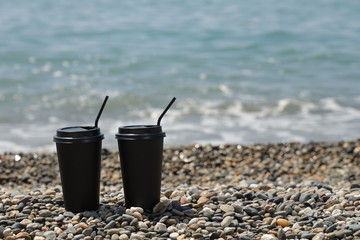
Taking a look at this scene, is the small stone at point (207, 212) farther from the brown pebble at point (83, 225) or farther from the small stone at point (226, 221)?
the brown pebble at point (83, 225)

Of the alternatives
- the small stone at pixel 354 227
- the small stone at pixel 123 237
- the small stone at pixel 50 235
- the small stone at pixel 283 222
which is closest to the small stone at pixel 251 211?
the small stone at pixel 283 222

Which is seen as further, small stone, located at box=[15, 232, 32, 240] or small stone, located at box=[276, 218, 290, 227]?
small stone, located at box=[276, 218, 290, 227]

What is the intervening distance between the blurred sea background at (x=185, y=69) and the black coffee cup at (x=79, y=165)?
4494 mm

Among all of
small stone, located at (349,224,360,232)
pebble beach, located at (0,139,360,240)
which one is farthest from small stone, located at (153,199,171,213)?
small stone, located at (349,224,360,232)

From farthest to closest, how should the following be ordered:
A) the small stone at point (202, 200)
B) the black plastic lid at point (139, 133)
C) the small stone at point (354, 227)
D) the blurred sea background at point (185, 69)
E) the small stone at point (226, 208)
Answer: the blurred sea background at point (185, 69) → the small stone at point (202, 200) → the small stone at point (226, 208) → the black plastic lid at point (139, 133) → the small stone at point (354, 227)

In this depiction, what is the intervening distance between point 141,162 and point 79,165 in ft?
1.43

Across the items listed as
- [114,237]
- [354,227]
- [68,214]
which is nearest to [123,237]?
[114,237]

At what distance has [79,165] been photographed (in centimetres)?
395

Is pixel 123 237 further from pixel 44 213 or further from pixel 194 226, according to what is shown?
pixel 44 213

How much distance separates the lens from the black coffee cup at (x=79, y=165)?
3.91 m

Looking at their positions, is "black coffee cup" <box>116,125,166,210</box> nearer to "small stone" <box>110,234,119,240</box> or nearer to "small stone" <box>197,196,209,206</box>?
"small stone" <box>197,196,209,206</box>

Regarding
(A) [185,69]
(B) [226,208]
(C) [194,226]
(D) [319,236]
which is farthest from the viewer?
(A) [185,69]

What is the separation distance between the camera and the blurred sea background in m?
10.0

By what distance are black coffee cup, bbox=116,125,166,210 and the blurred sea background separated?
15.1 ft
